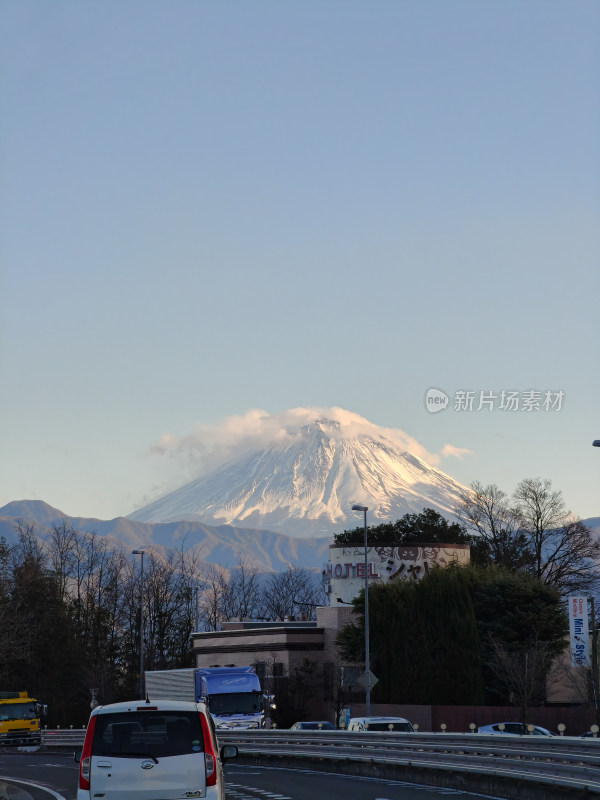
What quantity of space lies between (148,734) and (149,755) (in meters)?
0.24

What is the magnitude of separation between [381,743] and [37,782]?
8.63 m

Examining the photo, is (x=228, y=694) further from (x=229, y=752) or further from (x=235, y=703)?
(x=229, y=752)

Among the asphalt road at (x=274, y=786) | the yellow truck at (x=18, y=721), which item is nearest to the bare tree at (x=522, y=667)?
the yellow truck at (x=18, y=721)

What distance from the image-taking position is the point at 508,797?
22.7 metres

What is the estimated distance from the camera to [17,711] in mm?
56906

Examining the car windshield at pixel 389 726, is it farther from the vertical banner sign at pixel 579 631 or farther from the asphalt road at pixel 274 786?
the vertical banner sign at pixel 579 631

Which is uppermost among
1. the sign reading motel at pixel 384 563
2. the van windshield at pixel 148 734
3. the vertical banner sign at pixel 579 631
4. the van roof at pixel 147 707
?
the sign reading motel at pixel 384 563

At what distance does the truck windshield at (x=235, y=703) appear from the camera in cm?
4538

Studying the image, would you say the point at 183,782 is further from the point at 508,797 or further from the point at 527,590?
the point at 527,590

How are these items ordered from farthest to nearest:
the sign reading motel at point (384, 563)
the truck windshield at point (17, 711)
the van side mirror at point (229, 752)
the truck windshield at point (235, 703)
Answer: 1. the sign reading motel at point (384, 563)
2. the truck windshield at point (17, 711)
3. the truck windshield at point (235, 703)
4. the van side mirror at point (229, 752)

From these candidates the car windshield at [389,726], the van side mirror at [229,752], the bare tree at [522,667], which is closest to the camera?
the van side mirror at [229,752]

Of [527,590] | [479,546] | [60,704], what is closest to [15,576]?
[60,704]

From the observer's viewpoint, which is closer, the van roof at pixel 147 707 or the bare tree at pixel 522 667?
the van roof at pixel 147 707

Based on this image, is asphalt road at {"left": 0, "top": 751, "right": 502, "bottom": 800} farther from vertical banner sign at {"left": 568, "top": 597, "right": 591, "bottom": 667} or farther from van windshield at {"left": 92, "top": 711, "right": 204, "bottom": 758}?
vertical banner sign at {"left": 568, "top": 597, "right": 591, "bottom": 667}
